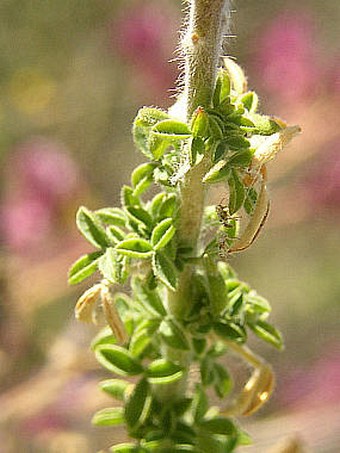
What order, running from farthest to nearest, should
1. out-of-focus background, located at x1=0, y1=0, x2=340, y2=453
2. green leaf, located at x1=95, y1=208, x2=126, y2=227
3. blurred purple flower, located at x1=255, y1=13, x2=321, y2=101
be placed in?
1. blurred purple flower, located at x1=255, y1=13, x2=321, y2=101
2. out-of-focus background, located at x1=0, y1=0, x2=340, y2=453
3. green leaf, located at x1=95, y1=208, x2=126, y2=227

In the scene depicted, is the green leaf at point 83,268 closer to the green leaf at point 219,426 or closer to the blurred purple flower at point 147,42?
the green leaf at point 219,426

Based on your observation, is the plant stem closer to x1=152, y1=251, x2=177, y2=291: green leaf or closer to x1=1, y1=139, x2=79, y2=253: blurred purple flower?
x1=152, y1=251, x2=177, y2=291: green leaf

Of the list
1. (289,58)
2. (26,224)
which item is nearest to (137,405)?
(26,224)

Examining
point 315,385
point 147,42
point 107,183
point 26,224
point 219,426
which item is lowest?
point 219,426

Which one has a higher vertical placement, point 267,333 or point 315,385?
point 315,385

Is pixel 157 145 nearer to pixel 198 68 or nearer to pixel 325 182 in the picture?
pixel 198 68

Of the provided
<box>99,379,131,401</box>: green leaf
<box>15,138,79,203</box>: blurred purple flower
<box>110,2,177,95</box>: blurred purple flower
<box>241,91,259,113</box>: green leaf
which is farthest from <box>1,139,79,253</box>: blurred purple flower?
<box>241,91,259,113</box>: green leaf

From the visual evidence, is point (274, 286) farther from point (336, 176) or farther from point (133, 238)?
point (133, 238)

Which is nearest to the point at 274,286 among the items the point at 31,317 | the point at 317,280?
the point at 317,280
